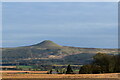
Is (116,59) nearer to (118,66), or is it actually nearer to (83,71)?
(118,66)

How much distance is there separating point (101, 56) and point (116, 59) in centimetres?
370

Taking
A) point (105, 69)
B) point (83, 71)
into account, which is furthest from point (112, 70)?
point (83, 71)

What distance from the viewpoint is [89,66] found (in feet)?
237

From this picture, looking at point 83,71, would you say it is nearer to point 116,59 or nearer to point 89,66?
point 89,66

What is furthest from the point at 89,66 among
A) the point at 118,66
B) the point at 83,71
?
the point at 118,66

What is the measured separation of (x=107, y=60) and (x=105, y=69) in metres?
2.24

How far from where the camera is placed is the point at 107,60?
238ft

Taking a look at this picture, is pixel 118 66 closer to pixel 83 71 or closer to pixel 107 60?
pixel 107 60

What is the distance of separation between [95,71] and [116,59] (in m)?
5.68

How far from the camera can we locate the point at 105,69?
2820 inches

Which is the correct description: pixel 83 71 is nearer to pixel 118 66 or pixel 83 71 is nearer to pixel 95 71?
pixel 95 71

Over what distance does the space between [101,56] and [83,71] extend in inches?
236

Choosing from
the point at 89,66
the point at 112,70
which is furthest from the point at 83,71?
the point at 112,70

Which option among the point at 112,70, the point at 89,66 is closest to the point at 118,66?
the point at 112,70
